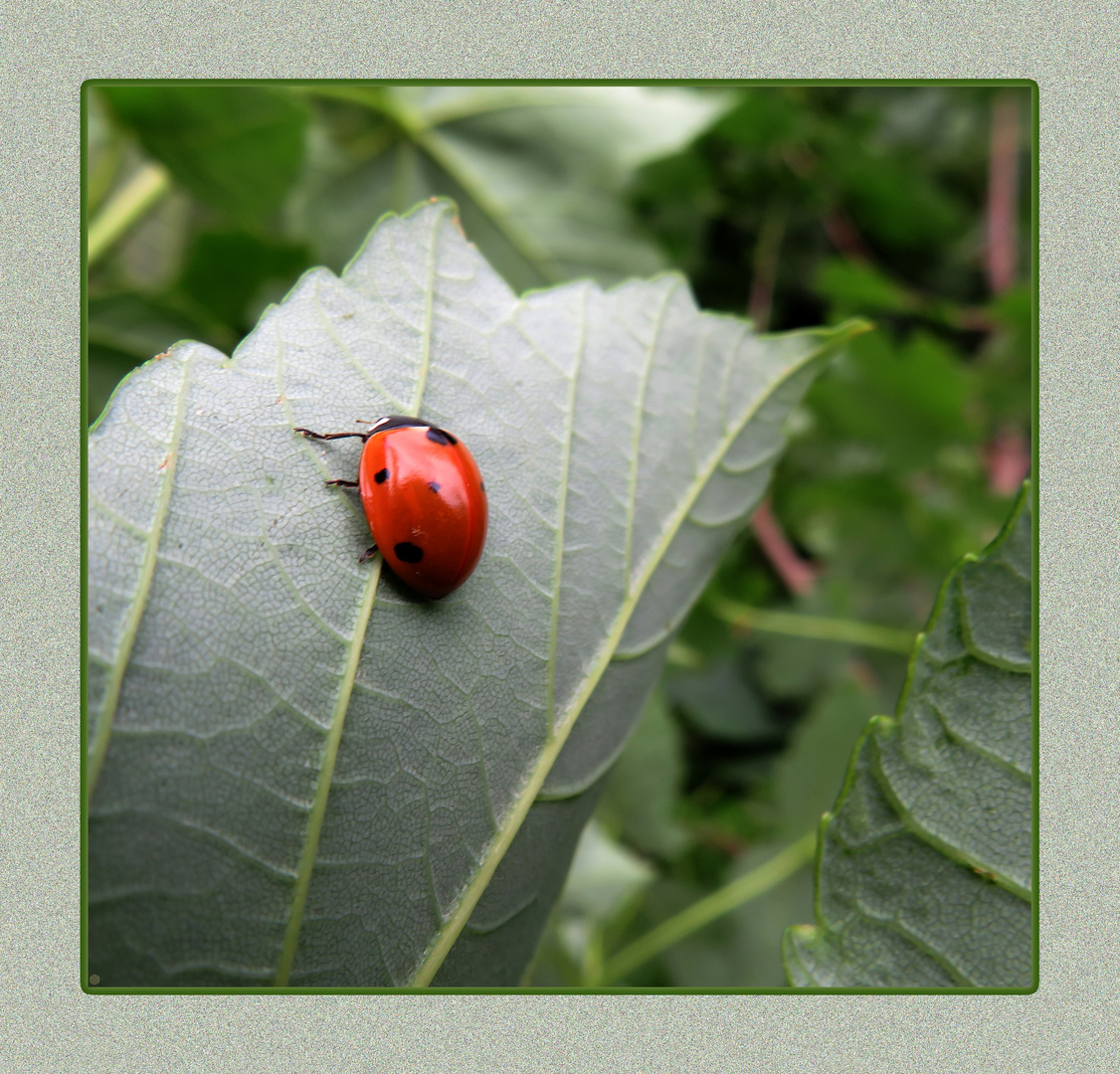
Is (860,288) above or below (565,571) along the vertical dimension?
above

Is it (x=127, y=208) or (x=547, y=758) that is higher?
(x=127, y=208)

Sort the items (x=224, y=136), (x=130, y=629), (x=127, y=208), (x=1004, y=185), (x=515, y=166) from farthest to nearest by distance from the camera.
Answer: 1. (x=1004, y=185)
2. (x=515, y=166)
3. (x=127, y=208)
4. (x=224, y=136)
5. (x=130, y=629)

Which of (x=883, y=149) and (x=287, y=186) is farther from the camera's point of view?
(x=883, y=149)

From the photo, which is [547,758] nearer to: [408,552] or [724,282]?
[408,552]

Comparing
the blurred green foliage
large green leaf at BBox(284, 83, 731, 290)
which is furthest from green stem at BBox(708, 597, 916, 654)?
large green leaf at BBox(284, 83, 731, 290)

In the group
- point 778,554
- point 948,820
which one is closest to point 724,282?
point 778,554

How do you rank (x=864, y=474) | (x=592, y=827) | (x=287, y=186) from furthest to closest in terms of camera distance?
(x=864, y=474), (x=592, y=827), (x=287, y=186)

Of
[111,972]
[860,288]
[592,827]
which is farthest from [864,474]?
[111,972]

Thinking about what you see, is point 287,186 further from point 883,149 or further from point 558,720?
point 883,149
